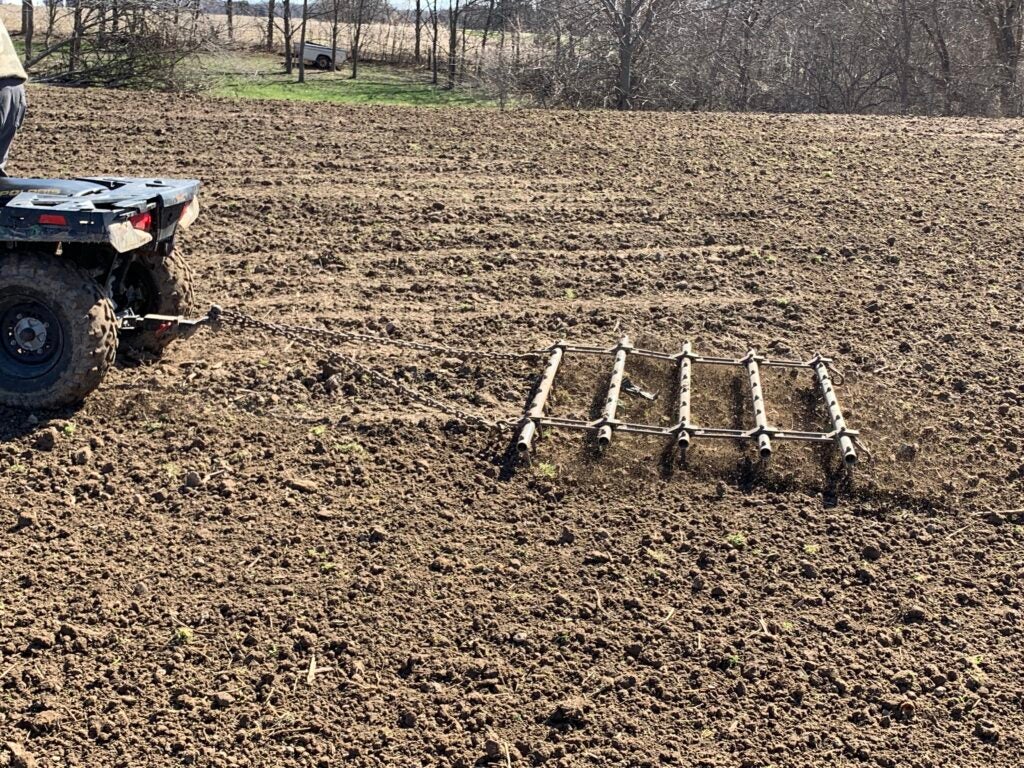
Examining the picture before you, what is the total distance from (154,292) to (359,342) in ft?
4.46

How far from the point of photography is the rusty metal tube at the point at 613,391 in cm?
624

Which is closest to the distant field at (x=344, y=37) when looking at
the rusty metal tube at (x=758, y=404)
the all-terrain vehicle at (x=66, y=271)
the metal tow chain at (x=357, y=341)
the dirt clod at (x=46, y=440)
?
the metal tow chain at (x=357, y=341)

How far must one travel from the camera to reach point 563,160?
1198 cm

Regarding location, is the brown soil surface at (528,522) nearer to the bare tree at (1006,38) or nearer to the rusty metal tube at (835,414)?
the rusty metal tube at (835,414)

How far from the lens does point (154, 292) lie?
6949 millimetres

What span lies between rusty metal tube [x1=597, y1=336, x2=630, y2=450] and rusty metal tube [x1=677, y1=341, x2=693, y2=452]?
37 cm

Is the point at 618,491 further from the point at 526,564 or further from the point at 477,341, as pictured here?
the point at 477,341

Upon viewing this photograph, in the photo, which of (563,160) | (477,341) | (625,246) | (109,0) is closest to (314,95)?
(109,0)

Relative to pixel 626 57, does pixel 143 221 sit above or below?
below

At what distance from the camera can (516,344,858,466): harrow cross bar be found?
618 cm

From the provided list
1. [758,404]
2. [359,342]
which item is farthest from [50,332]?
[758,404]

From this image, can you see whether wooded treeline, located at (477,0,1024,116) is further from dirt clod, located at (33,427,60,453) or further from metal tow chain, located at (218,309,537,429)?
dirt clod, located at (33,427,60,453)

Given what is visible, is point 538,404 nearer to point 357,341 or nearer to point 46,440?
point 357,341

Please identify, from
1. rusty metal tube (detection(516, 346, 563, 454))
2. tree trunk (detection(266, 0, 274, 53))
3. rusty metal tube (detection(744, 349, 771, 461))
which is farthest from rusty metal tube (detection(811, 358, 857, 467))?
tree trunk (detection(266, 0, 274, 53))
